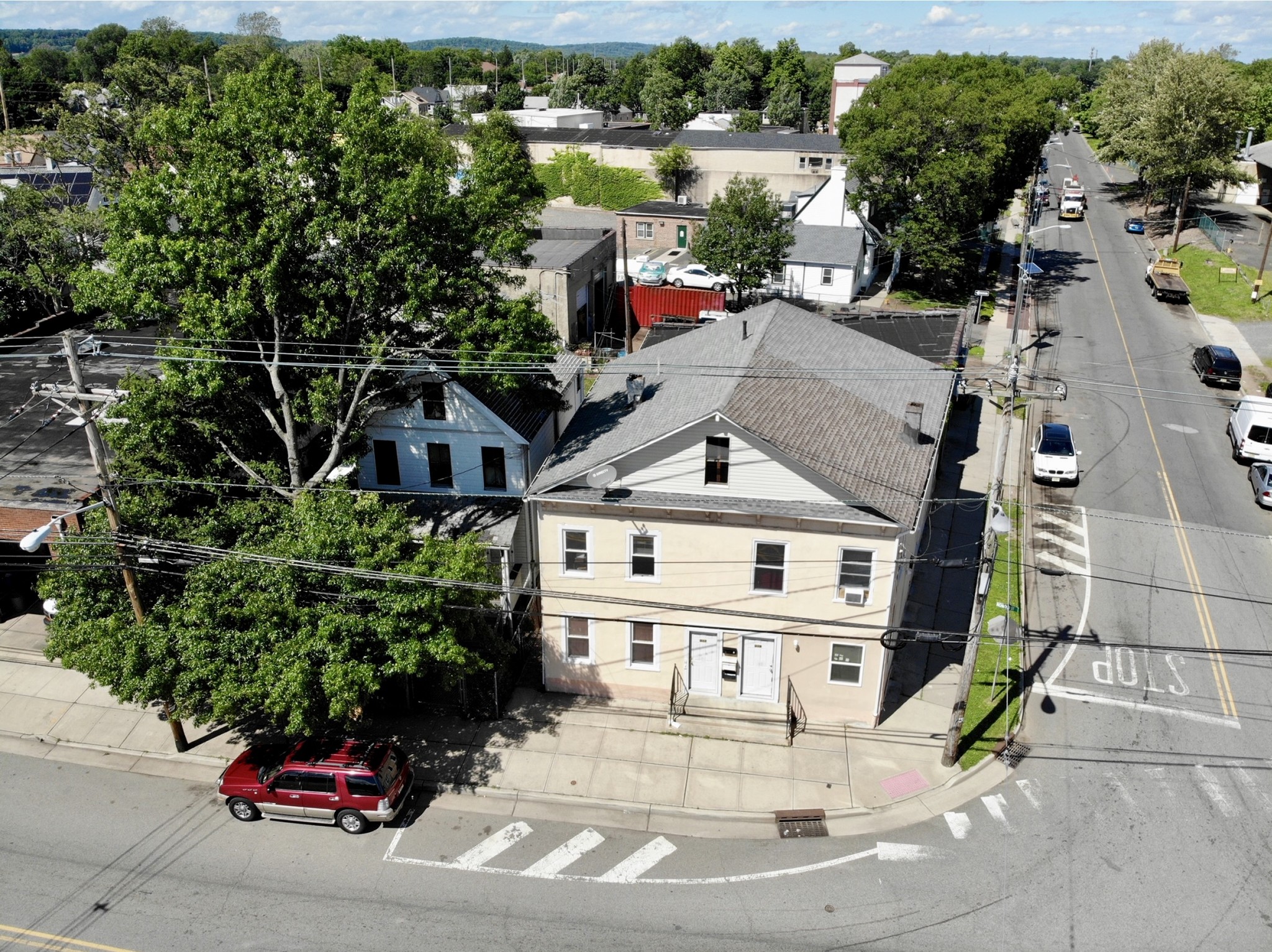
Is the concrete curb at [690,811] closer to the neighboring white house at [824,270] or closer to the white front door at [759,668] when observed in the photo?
the white front door at [759,668]

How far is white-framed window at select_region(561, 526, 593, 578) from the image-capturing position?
934 inches

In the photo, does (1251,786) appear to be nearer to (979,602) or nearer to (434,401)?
(979,602)

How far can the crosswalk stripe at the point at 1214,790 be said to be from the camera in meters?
21.0

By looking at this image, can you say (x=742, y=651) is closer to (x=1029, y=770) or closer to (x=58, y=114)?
(x=1029, y=770)

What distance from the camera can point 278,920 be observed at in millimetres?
18297

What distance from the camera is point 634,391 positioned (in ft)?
89.5

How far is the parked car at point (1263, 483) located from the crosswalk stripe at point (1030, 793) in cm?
1949

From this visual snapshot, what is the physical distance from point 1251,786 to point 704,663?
43.3ft

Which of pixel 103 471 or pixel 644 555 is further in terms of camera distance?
pixel 644 555

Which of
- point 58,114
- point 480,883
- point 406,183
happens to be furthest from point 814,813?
point 58,114

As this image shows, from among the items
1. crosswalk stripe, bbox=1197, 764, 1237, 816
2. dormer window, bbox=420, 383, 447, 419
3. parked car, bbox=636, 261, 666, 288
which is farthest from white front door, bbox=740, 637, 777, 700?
parked car, bbox=636, 261, 666, 288

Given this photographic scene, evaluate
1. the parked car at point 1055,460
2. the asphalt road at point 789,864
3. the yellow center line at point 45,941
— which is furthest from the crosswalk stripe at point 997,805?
the yellow center line at point 45,941

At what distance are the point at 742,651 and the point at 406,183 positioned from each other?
562 inches

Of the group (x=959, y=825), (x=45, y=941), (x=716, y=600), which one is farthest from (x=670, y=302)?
(x=45, y=941)
